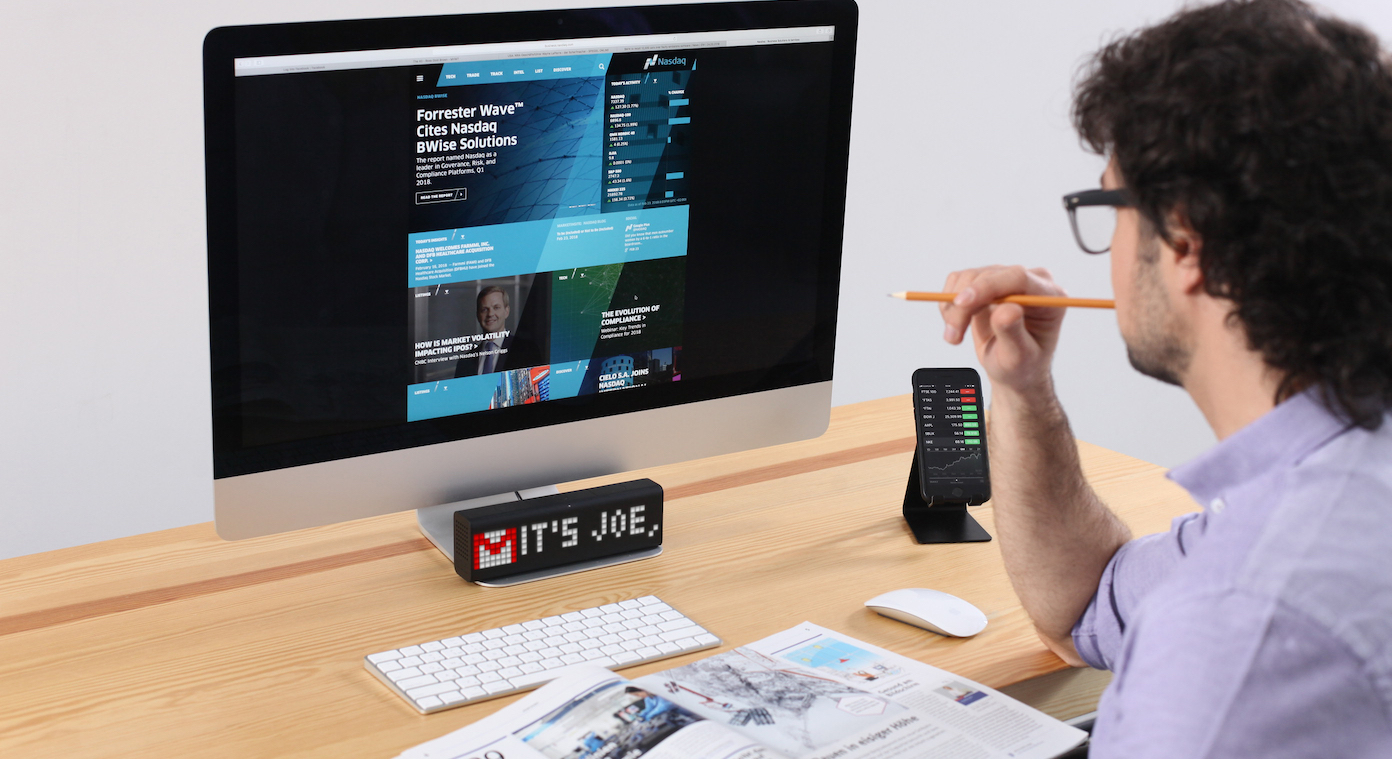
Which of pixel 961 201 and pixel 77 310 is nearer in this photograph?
pixel 77 310

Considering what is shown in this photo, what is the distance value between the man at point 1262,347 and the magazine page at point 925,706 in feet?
0.54

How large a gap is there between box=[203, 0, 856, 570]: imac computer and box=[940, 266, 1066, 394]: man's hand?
261mm

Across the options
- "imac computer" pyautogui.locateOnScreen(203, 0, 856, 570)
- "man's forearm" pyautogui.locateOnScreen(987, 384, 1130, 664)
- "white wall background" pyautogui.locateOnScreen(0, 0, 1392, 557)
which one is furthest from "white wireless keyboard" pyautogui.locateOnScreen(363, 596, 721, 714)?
"white wall background" pyautogui.locateOnScreen(0, 0, 1392, 557)

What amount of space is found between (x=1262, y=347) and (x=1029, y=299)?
319mm

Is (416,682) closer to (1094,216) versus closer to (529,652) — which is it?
(529,652)

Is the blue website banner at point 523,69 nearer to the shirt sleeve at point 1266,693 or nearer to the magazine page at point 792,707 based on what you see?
the magazine page at point 792,707

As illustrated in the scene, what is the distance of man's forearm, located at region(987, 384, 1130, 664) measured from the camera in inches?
47.8

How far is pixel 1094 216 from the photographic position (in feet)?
3.50

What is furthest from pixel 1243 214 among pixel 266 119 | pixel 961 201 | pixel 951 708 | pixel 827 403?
pixel 961 201

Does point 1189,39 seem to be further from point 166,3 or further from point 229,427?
point 166,3

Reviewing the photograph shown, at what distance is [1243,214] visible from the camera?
0.87 meters

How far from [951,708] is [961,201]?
2191 millimetres

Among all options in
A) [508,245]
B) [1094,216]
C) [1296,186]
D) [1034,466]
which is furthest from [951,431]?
[1296,186]

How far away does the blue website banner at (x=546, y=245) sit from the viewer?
124 centimetres
